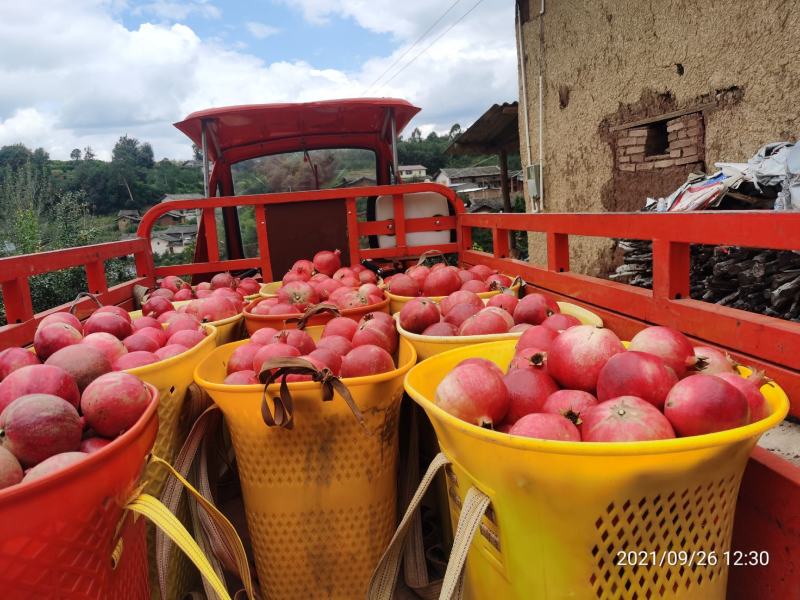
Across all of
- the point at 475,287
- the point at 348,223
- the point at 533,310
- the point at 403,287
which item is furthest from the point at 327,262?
the point at 533,310

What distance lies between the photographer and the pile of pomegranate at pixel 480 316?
7.31 ft

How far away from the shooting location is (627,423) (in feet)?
4.14

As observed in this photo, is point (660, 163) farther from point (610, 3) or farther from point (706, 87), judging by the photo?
point (610, 3)

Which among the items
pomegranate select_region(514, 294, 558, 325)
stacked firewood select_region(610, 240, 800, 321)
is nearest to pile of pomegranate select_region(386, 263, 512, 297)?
pomegranate select_region(514, 294, 558, 325)

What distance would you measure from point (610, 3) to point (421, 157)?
59.6 meters

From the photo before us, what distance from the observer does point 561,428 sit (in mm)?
1329

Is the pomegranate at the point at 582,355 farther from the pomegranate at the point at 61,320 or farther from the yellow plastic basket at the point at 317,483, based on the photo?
the pomegranate at the point at 61,320

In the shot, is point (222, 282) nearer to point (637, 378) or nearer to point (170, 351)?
point (170, 351)

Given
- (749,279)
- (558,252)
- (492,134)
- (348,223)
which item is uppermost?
(492,134)

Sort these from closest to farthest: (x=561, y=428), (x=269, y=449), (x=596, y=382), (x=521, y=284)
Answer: (x=561, y=428) < (x=596, y=382) < (x=269, y=449) < (x=521, y=284)

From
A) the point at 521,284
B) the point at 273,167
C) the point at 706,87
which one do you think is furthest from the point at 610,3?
the point at 521,284

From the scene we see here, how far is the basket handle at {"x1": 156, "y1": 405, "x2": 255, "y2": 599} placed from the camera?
61.5 inches

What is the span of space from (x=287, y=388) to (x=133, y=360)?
72cm

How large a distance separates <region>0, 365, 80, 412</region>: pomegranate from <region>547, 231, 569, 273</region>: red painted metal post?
7.43ft
